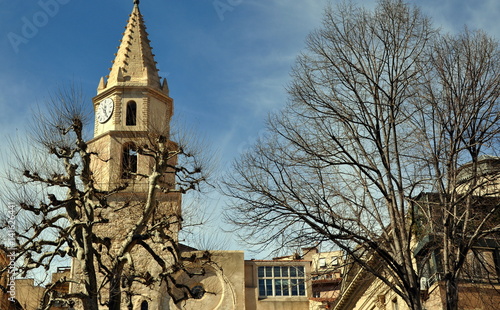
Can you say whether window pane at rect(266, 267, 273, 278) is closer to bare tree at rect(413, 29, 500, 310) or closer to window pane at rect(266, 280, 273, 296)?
window pane at rect(266, 280, 273, 296)

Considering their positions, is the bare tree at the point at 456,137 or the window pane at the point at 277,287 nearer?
the bare tree at the point at 456,137

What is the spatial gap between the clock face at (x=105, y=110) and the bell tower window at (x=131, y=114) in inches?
36.2

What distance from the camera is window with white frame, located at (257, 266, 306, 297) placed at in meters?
42.0

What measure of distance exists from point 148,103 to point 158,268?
9.34m

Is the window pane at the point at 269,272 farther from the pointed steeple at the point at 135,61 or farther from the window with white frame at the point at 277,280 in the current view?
the pointed steeple at the point at 135,61

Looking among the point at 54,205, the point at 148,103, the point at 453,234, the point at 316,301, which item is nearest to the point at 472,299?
the point at 453,234

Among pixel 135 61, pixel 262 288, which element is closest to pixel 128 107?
pixel 135 61

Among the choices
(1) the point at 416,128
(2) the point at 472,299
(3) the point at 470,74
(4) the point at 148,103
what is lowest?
(2) the point at 472,299

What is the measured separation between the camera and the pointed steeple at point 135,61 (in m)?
41.9

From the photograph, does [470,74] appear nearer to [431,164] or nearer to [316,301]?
[431,164]

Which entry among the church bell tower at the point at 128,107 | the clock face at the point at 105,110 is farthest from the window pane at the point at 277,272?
the clock face at the point at 105,110

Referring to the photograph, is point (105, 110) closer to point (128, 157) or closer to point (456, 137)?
point (128, 157)

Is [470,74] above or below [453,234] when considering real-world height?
above

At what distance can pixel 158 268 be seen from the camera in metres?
38.8
